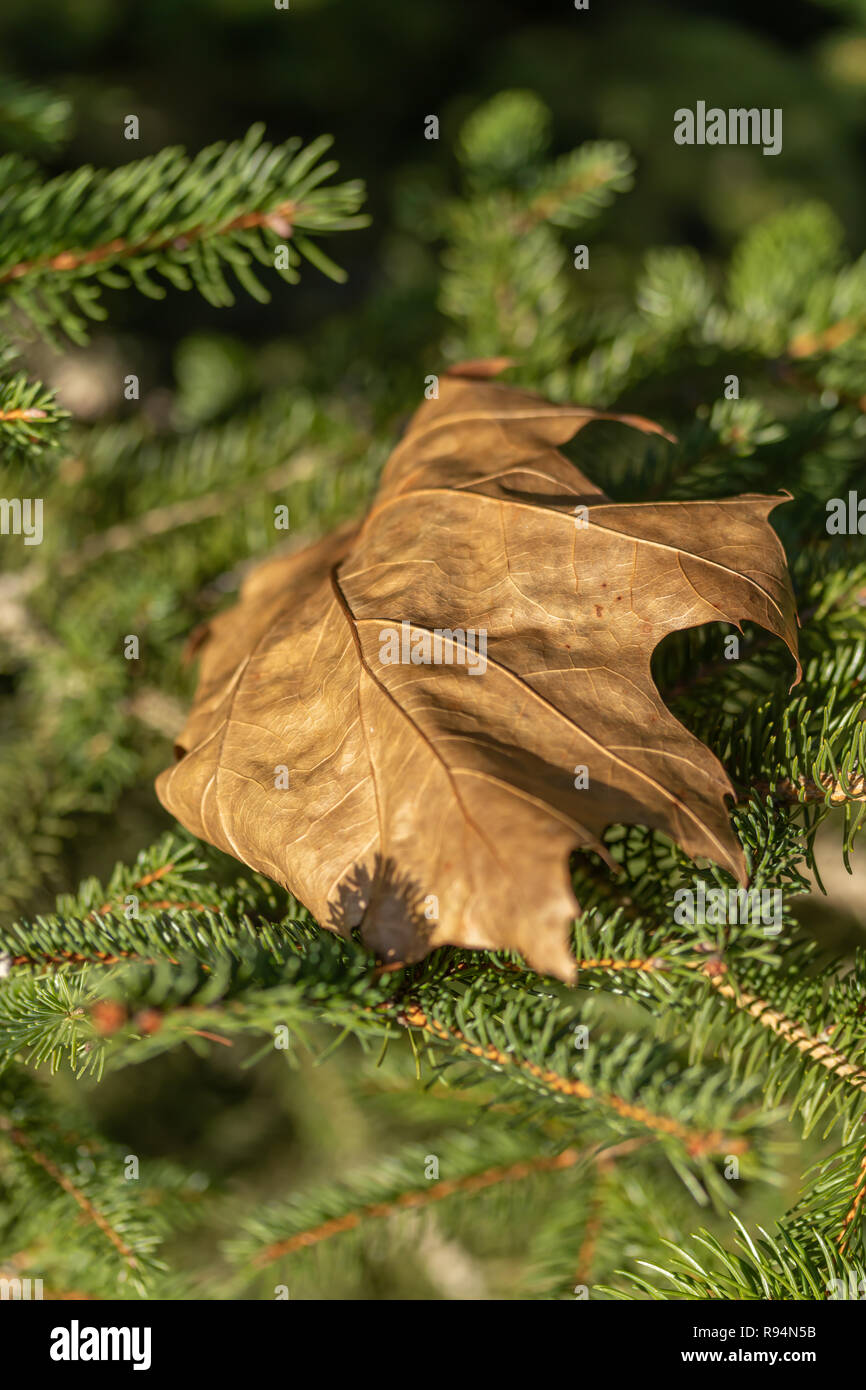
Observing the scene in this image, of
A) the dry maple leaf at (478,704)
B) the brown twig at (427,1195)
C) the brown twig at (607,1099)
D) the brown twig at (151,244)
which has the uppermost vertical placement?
the brown twig at (151,244)

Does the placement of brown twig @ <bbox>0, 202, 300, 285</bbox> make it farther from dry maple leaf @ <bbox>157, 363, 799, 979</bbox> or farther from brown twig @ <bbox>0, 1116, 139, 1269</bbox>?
brown twig @ <bbox>0, 1116, 139, 1269</bbox>

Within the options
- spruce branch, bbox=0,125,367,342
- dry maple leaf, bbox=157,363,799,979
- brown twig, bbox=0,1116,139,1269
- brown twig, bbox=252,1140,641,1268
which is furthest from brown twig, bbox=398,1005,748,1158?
spruce branch, bbox=0,125,367,342

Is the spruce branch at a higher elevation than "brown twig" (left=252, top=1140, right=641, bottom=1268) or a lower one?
higher

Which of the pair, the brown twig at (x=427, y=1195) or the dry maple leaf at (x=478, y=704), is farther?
the brown twig at (x=427, y=1195)

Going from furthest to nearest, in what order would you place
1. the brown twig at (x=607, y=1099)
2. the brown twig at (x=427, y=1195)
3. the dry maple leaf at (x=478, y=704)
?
the brown twig at (x=427, y=1195), the brown twig at (x=607, y=1099), the dry maple leaf at (x=478, y=704)

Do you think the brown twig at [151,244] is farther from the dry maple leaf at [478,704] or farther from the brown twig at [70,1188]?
the brown twig at [70,1188]

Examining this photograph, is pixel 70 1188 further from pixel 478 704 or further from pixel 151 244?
pixel 151 244

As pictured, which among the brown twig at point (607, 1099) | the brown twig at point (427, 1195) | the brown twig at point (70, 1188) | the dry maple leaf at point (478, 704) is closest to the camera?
the dry maple leaf at point (478, 704)

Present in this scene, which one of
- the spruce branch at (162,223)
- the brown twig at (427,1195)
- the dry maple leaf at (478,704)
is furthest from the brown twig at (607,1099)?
the spruce branch at (162,223)

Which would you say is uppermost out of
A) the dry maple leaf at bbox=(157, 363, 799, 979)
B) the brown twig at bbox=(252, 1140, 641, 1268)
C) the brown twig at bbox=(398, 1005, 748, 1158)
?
the dry maple leaf at bbox=(157, 363, 799, 979)

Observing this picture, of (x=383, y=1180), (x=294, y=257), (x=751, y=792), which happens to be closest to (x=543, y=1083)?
(x=751, y=792)
